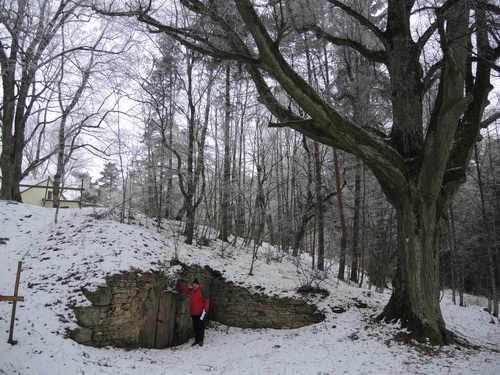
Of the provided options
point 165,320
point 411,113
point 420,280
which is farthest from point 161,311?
point 411,113

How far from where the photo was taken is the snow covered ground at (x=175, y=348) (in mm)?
4605

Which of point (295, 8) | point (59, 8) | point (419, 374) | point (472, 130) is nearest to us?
point (419, 374)

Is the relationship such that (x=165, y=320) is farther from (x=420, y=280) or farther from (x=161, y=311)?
(x=420, y=280)

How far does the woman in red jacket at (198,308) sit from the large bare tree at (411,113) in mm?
4084

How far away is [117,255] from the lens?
7094 mm

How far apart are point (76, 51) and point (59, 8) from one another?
58.4 inches

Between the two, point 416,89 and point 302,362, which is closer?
point 302,362

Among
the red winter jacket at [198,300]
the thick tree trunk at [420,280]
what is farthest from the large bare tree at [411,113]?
the red winter jacket at [198,300]

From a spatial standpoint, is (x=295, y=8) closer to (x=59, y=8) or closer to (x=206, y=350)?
(x=206, y=350)

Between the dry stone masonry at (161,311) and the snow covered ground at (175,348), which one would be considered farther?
the dry stone masonry at (161,311)

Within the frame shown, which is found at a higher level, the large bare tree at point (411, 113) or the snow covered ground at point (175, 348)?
the large bare tree at point (411, 113)

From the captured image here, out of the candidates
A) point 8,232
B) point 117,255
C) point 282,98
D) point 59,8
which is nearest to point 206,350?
point 117,255

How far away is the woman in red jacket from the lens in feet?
24.4

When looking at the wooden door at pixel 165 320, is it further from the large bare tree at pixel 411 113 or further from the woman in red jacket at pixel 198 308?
the large bare tree at pixel 411 113
